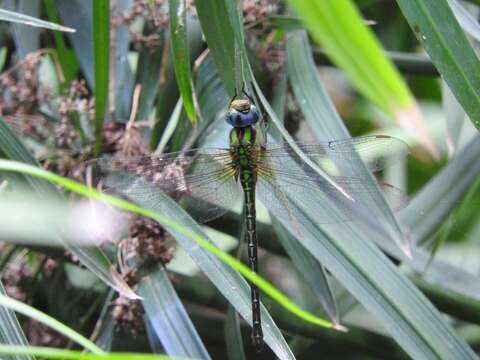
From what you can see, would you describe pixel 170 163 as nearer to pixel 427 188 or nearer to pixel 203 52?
pixel 203 52

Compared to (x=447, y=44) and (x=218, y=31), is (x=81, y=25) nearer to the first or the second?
(x=218, y=31)

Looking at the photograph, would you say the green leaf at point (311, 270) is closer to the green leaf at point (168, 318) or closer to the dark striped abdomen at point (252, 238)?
the dark striped abdomen at point (252, 238)

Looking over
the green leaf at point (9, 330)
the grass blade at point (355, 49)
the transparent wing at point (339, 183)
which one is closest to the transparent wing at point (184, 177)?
the transparent wing at point (339, 183)

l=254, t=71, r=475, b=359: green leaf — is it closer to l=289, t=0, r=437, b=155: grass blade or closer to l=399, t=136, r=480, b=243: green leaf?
l=399, t=136, r=480, b=243: green leaf

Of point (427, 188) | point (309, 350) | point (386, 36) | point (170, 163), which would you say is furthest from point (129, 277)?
point (386, 36)

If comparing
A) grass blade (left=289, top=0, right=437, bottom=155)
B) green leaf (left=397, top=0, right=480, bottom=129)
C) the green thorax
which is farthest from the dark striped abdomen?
grass blade (left=289, top=0, right=437, bottom=155)

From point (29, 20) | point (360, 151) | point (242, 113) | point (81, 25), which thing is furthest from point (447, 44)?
point (81, 25)

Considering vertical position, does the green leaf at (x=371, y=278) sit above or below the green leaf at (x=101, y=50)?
below
